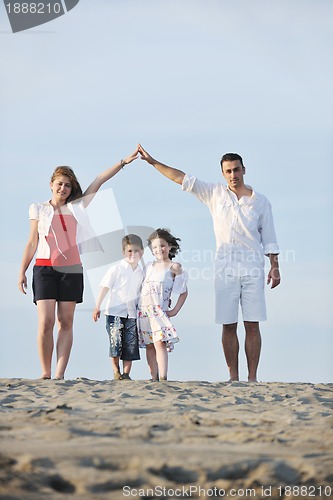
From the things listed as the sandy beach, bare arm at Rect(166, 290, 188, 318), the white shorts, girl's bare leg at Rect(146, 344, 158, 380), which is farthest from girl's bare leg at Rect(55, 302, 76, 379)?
the sandy beach

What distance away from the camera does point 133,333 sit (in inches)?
299

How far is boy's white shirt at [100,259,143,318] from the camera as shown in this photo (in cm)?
759

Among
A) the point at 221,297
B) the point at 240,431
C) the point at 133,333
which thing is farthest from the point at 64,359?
the point at 240,431

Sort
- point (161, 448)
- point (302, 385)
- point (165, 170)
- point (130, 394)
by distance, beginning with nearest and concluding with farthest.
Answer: point (161, 448), point (130, 394), point (302, 385), point (165, 170)

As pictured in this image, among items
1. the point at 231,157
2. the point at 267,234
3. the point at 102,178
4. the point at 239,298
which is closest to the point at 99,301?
the point at 102,178

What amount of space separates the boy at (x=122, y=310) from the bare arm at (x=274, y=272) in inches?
48.6

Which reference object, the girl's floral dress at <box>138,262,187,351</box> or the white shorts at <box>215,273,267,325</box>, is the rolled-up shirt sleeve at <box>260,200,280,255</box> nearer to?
the white shorts at <box>215,273,267,325</box>

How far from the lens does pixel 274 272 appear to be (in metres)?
7.17

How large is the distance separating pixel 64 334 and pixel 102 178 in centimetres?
140

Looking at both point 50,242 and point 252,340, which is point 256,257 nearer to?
point 252,340

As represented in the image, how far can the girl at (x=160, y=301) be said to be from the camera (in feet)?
23.0

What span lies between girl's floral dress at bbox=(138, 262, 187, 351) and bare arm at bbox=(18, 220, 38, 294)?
1047 millimetres

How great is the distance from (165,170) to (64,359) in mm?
1900

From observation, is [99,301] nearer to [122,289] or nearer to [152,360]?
[122,289]
